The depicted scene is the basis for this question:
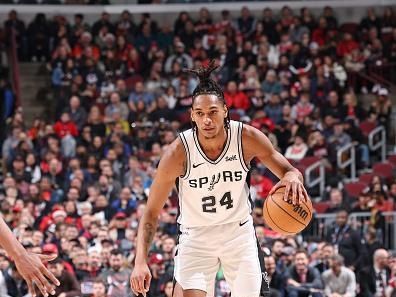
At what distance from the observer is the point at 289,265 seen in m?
11.9

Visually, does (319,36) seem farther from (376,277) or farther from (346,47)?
(376,277)

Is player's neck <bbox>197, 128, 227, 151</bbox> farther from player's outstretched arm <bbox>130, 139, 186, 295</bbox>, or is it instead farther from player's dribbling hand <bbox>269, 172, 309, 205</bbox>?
player's dribbling hand <bbox>269, 172, 309, 205</bbox>

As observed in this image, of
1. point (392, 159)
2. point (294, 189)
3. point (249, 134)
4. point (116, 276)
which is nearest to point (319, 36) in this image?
point (392, 159)

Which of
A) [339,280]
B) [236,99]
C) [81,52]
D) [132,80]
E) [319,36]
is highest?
[319,36]

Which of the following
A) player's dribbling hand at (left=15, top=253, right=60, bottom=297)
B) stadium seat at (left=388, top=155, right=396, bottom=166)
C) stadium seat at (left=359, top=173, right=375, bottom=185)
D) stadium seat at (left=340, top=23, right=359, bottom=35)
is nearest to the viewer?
player's dribbling hand at (left=15, top=253, right=60, bottom=297)

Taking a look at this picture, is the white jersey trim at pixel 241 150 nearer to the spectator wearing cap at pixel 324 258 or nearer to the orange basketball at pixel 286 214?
the orange basketball at pixel 286 214

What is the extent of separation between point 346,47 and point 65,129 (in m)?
6.41

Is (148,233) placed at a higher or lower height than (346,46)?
lower

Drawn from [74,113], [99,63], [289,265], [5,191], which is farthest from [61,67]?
[289,265]

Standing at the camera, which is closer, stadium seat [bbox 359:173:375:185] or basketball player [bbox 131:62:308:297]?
basketball player [bbox 131:62:308:297]

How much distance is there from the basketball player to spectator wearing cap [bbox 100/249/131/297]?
15.5 ft

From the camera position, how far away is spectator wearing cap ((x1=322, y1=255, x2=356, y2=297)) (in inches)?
456

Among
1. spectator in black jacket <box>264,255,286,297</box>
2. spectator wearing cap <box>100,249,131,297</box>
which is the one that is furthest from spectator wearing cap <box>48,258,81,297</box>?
spectator in black jacket <box>264,255,286,297</box>

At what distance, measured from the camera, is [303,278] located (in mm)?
11641
